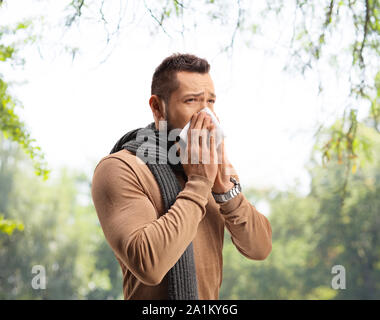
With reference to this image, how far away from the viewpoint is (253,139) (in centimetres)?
1905

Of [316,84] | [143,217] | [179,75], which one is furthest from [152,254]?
[316,84]

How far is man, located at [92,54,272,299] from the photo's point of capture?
1173 mm

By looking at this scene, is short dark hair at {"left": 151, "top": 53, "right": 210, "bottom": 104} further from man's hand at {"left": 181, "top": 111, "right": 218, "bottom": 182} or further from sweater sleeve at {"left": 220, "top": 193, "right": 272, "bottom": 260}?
sweater sleeve at {"left": 220, "top": 193, "right": 272, "bottom": 260}

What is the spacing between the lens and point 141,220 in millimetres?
1208

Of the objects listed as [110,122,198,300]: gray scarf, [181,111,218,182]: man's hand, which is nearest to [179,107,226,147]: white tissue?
[181,111,218,182]: man's hand

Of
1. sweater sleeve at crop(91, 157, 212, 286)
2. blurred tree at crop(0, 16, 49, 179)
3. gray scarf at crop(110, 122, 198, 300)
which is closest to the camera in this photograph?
sweater sleeve at crop(91, 157, 212, 286)

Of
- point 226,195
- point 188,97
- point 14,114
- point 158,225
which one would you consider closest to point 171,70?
point 188,97

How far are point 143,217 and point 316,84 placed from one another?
1.31 meters

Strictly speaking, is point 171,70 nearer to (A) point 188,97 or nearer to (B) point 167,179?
(A) point 188,97

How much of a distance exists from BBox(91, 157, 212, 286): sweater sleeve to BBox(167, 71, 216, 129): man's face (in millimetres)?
217

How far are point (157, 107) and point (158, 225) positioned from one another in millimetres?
452

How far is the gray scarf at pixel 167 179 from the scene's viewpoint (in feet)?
4.16

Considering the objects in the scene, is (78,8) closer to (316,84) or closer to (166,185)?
(166,185)

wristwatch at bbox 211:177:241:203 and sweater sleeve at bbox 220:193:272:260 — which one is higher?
wristwatch at bbox 211:177:241:203
